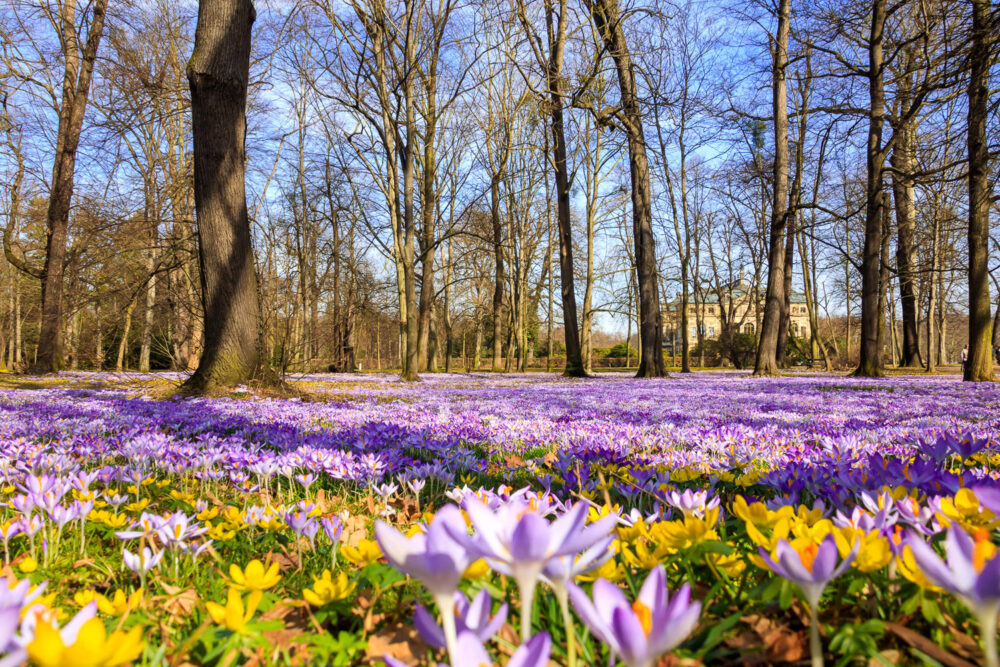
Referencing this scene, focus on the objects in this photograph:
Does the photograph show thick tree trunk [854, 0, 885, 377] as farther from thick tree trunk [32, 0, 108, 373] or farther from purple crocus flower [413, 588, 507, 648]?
thick tree trunk [32, 0, 108, 373]

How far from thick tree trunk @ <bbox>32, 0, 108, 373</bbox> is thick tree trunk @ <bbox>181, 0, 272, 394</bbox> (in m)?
9.71

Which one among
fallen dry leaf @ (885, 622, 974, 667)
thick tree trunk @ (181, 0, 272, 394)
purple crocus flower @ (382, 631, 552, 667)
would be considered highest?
thick tree trunk @ (181, 0, 272, 394)

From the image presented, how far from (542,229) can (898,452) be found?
27.6 metres

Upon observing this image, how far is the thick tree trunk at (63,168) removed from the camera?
14000 mm

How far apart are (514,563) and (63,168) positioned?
63.0 feet

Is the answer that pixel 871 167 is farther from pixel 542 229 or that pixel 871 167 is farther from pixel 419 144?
pixel 542 229

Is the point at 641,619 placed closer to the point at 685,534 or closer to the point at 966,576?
the point at 966,576

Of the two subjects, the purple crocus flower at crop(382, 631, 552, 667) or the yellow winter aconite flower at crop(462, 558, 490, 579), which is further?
the yellow winter aconite flower at crop(462, 558, 490, 579)

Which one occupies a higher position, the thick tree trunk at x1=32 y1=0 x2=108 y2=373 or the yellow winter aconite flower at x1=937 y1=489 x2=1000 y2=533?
the thick tree trunk at x1=32 y1=0 x2=108 y2=373

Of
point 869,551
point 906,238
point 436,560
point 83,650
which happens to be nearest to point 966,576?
point 869,551

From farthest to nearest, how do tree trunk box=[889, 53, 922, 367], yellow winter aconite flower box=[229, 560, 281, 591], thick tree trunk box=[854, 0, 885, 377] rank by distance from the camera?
tree trunk box=[889, 53, 922, 367] < thick tree trunk box=[854, 0, 885, 377] < yellow winter aconite flower box=[229, 560, 281, 591]

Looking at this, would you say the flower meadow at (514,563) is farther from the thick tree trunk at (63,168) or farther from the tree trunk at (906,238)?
the tree trunk at (906,238)

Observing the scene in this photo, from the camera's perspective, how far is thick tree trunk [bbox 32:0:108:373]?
14.0 meters

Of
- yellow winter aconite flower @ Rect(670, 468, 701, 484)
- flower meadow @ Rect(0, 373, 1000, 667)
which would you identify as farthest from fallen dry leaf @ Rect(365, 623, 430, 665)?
yellow winter aconite flower @ Rect(670, 468, 701, 484)
